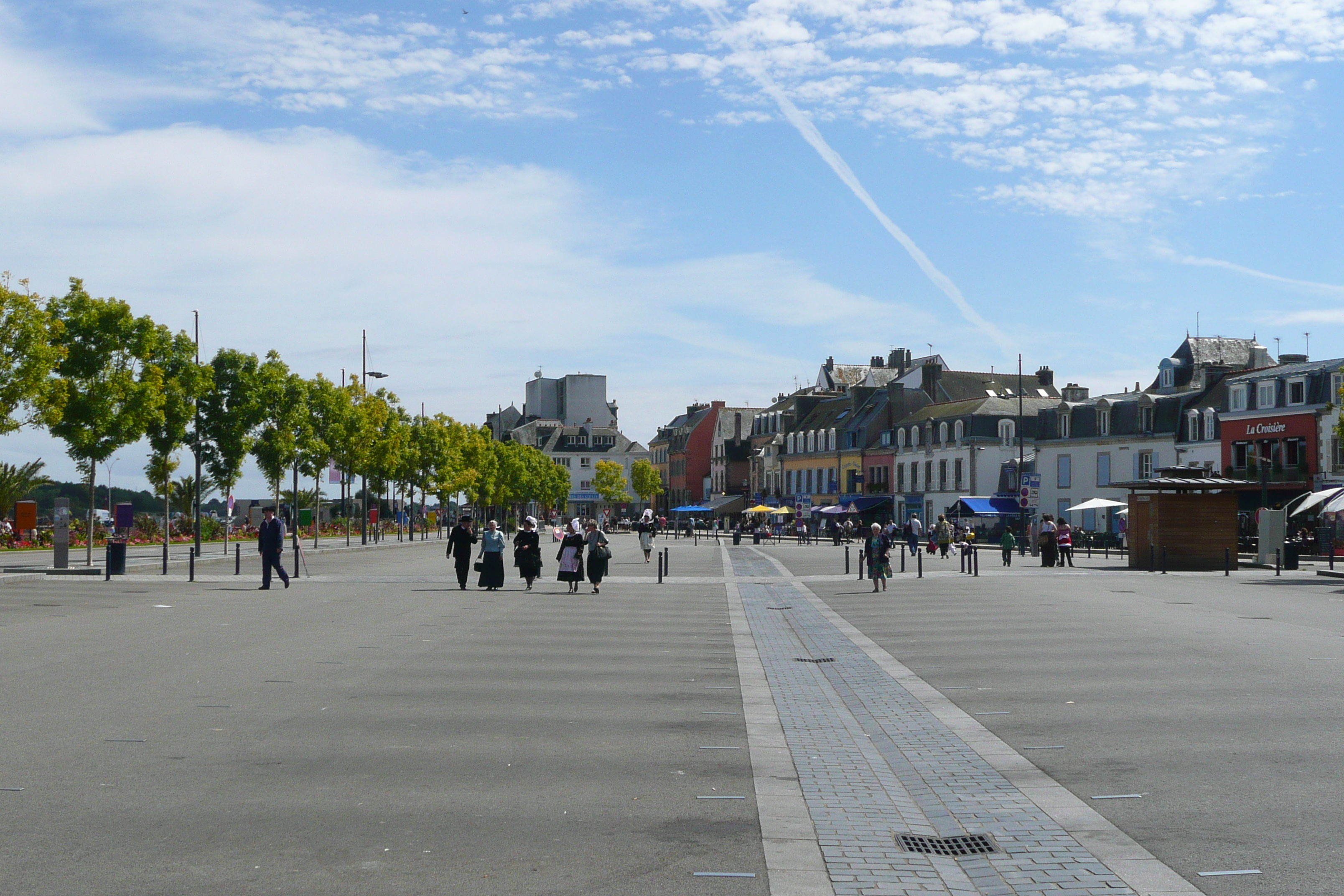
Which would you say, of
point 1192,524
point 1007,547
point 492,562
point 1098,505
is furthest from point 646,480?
point 492,562

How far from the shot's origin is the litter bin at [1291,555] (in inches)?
1492

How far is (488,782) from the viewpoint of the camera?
25.2 ft

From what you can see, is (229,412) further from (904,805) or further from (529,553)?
(904,805)

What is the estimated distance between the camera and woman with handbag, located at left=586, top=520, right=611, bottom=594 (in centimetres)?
2711

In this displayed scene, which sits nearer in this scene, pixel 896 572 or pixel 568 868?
pixel 568 868

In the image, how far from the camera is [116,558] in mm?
31281

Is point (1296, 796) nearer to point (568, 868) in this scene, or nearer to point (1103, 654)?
point (568, 868)

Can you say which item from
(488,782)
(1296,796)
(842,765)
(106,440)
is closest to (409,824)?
(488,782)

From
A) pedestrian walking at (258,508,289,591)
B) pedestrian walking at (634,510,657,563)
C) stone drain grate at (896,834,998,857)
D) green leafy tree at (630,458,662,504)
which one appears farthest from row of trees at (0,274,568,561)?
green leafy tree at (630,458,662,504)

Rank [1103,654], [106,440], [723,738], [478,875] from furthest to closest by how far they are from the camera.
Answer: [106,440] → [1103,654] → [723,738] → [478,875]

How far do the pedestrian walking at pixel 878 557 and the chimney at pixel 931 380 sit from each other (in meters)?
67.2

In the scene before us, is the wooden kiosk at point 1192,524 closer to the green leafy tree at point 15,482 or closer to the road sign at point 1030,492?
the road sign at point 1030,492

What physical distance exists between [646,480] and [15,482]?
302 feet

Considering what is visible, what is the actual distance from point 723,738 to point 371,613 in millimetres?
12617
